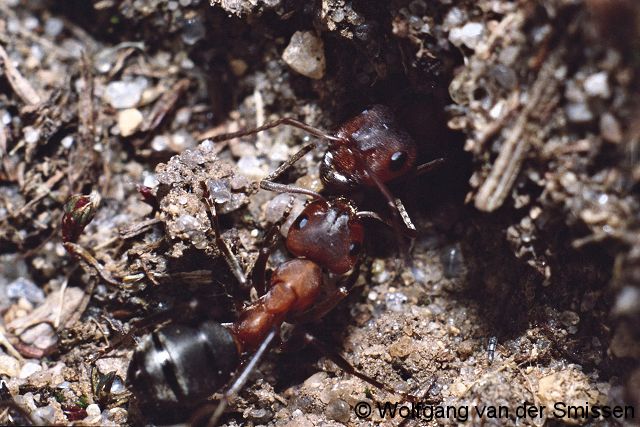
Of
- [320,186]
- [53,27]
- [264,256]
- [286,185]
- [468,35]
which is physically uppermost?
[53,27]

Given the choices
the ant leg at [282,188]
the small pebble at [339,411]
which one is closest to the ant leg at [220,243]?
the ant leg at [282,188]

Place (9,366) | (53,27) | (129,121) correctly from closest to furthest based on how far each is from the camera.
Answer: (9,366)
(129,121)
(53,27)

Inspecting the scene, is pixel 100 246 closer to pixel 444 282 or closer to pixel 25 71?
pixel 25 71

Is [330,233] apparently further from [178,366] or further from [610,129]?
[610,129]

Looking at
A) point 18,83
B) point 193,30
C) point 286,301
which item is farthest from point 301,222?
point 18,83

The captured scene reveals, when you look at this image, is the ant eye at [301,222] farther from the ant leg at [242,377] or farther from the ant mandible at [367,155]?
the ant leg at [242,377]

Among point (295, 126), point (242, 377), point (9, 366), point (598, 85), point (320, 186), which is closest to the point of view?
point (598, 85)

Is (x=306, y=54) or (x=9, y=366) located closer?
(x=9, y=366)

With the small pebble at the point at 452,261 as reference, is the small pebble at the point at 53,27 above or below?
above

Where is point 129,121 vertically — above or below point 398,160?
above
